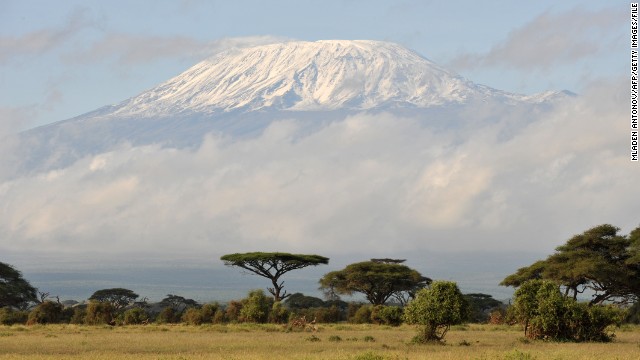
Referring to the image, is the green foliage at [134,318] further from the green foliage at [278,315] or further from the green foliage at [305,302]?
the green foliage at [305,302]

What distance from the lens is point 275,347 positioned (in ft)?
130

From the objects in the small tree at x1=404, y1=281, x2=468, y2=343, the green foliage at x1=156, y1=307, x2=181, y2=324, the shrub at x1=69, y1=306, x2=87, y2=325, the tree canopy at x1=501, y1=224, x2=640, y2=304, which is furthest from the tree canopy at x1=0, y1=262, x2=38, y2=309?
the small tree at x1=404, y1=281, x2=468, y2=343

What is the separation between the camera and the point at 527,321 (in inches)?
1822

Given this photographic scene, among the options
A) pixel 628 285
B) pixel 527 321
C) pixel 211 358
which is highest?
pixel 628 285

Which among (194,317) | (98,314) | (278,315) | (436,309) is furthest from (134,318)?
(436,309)

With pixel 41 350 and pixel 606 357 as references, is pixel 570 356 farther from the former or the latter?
pixel 41 350

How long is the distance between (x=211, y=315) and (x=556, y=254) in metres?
25.1

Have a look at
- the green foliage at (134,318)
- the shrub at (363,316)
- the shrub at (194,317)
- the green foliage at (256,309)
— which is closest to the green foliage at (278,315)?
the green foliage at (256,309)

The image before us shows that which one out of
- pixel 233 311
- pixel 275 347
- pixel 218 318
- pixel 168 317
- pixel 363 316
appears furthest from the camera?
pixel 168 317

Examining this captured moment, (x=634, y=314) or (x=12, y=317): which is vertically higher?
(x=634, y=314)

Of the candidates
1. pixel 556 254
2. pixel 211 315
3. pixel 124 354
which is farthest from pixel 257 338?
pixel 556 254

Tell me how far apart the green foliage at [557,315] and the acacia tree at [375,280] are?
41939 mm

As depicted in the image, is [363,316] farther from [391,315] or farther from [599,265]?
[599,265]

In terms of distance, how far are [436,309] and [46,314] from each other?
115 feet
